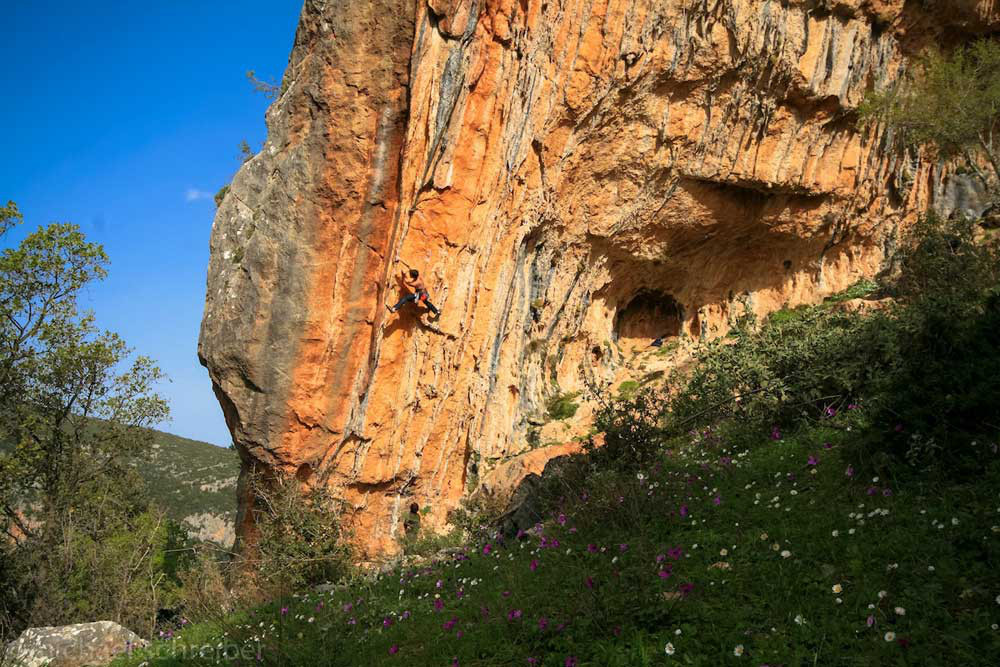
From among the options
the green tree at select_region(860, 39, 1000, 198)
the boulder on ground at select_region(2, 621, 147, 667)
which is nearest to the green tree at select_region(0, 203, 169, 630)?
the boulder on ground at select_region(2, 621, 147, 667)

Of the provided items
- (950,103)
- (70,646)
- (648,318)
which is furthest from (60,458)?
(950,103)

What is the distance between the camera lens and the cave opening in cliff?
62.5ft

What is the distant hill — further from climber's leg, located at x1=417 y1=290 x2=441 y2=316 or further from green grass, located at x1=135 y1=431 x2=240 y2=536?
climber's leg, located at x1=417 y1=290 x2=441 y2=316

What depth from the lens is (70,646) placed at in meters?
8.04

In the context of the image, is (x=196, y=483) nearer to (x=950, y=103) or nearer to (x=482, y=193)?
(x=482, y=193)

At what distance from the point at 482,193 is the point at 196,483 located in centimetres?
3921

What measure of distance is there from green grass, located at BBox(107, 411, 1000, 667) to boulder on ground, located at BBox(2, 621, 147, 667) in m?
2.12

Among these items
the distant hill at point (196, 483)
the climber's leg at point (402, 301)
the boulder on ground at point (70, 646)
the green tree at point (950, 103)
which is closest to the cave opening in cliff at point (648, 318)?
the green tree at point (950, 103)

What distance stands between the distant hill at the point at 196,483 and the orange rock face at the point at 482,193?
79.6ft

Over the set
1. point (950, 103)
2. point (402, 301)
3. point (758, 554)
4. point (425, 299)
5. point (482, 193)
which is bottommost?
point (758, 554)

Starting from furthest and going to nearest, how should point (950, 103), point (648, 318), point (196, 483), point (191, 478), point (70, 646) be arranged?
point (191, 478)
point (196, 483)
point (648, 318)
point (950, 103)
point (70, 646)

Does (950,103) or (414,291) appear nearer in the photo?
→ (414,291)

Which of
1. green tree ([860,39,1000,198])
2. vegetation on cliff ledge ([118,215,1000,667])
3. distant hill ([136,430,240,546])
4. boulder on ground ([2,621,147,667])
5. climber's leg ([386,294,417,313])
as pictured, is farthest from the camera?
distant hill ([136,430,240,546])

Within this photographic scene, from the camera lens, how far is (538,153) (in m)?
14.1
